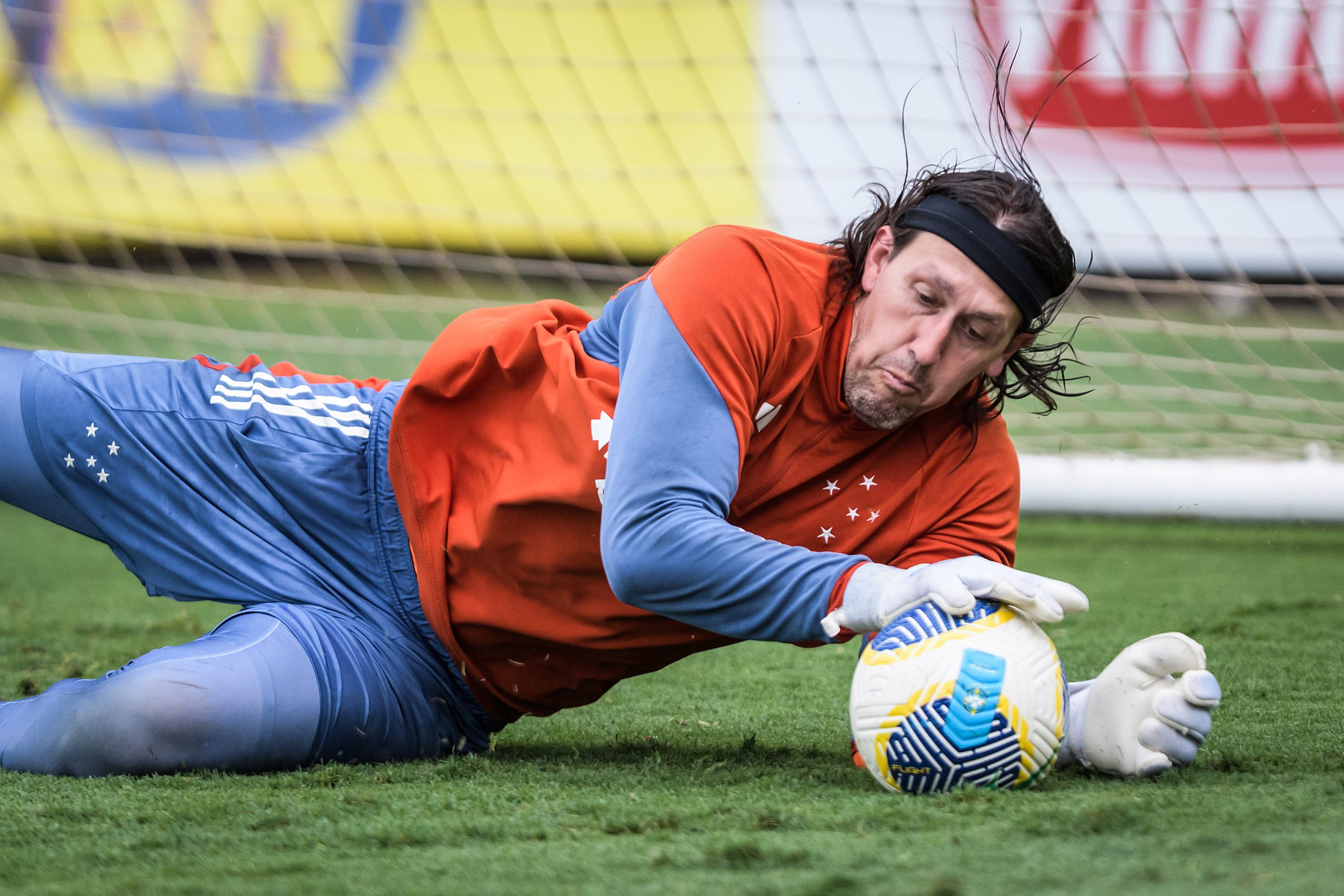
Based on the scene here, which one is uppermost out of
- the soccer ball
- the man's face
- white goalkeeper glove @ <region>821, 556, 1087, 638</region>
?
the man's face

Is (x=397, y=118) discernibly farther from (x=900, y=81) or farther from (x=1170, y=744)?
(x=1170, y=744)

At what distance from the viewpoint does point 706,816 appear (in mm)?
1397

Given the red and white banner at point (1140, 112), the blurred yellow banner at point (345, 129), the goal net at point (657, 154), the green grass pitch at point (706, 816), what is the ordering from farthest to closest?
the blurred yellow banner at point (345, 129) → the goal net at point (657, 154) → the red and white banner at point (1140, 112) → the green grass pitch at point (706, 816)

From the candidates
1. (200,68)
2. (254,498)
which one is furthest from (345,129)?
(254,498)

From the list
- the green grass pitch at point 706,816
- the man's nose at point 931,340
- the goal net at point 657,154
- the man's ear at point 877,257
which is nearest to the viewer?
the green grass pitch at point 706,816

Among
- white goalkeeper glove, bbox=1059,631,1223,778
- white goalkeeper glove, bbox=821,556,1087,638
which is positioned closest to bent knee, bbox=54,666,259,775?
white goalkeeper glove, bbox=821,556,1087,638

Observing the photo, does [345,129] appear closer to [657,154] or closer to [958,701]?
[657,154]

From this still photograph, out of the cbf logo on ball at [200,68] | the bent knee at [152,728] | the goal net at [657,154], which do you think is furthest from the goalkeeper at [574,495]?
the cbf logo on ball at [200,68]

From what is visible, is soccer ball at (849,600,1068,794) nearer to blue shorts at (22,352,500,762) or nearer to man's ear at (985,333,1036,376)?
man's ear at (985,333,1036,376)

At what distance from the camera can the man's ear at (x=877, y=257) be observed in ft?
5.55

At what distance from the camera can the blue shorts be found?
1.85m

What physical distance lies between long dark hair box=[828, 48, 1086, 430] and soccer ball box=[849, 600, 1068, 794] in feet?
1.42

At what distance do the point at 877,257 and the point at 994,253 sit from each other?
0.56ft

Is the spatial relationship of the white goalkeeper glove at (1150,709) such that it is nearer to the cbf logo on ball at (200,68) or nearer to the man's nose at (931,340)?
the man's nose at (931,340)
